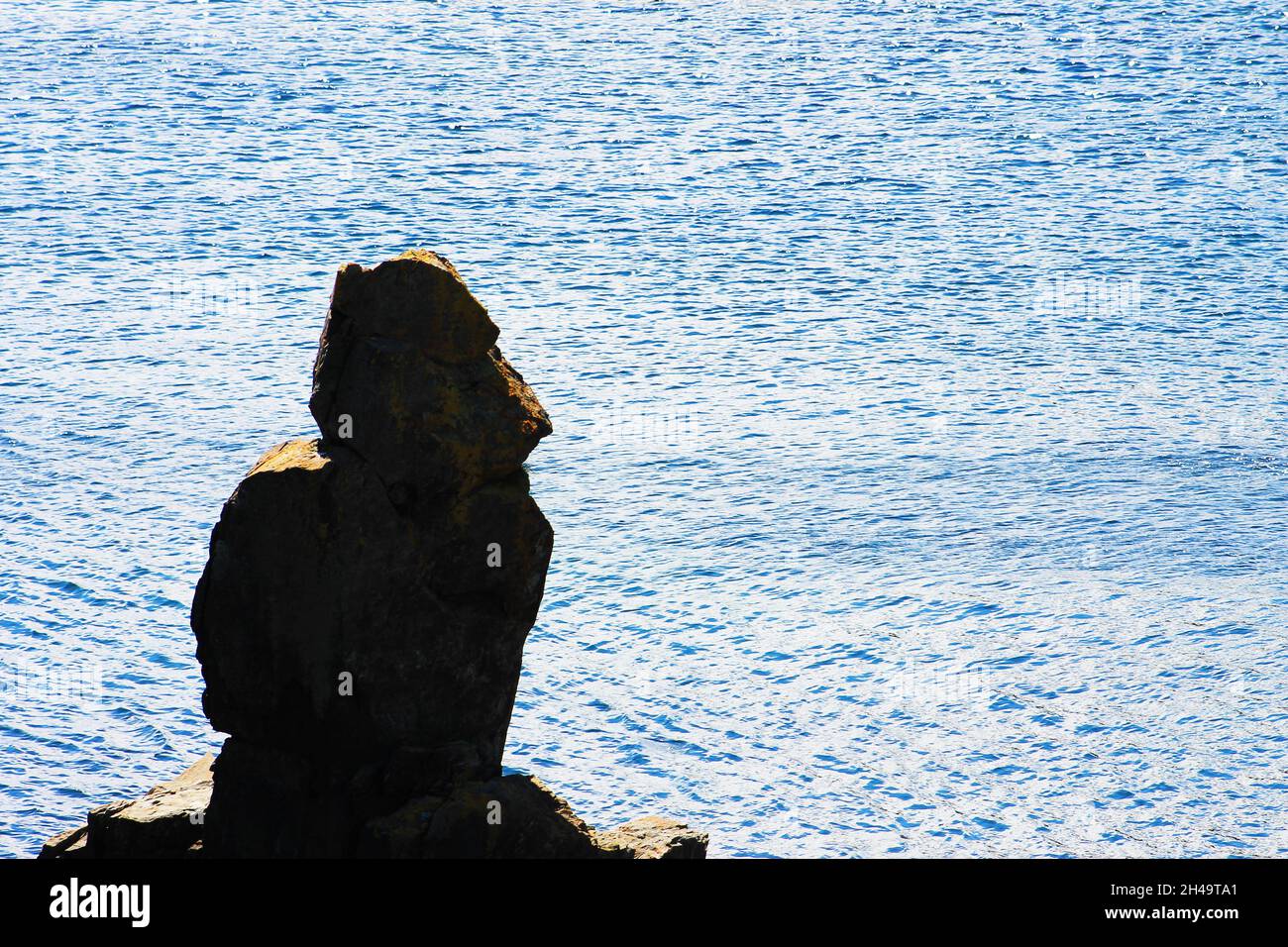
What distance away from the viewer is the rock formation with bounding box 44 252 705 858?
38.3ft

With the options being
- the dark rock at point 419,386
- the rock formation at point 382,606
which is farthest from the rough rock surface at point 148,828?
the dark rock at point 419,386

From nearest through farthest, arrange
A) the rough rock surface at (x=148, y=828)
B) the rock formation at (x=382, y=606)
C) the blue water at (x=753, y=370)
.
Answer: the rock formation at (x=382, y=606), the rough rock surface at (x=148, y=828), the blue water at (x=753, y=370)

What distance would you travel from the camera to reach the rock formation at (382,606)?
1167cm

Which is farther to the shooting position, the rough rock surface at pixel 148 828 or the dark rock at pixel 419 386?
the rough rock surface at pixel 148 828

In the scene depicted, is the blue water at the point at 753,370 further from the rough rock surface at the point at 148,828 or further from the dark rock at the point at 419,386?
the dark rock at the point at 419,386

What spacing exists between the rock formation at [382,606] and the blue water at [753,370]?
4.39m

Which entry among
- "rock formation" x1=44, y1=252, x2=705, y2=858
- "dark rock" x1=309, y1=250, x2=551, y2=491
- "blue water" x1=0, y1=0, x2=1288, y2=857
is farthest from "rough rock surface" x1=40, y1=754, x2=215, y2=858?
"blue water" x1=0, y1=0, x2=1288, y2=857

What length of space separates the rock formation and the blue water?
14.4 feet

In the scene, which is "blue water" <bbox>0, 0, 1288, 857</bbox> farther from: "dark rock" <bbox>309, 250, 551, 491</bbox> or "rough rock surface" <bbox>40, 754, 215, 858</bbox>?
"dark rock" <bbox>309, 250, 551, 491</bbox>

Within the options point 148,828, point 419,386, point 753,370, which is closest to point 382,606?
point 419,386

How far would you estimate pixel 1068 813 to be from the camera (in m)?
16.6

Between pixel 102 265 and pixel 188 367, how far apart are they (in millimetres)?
4941
